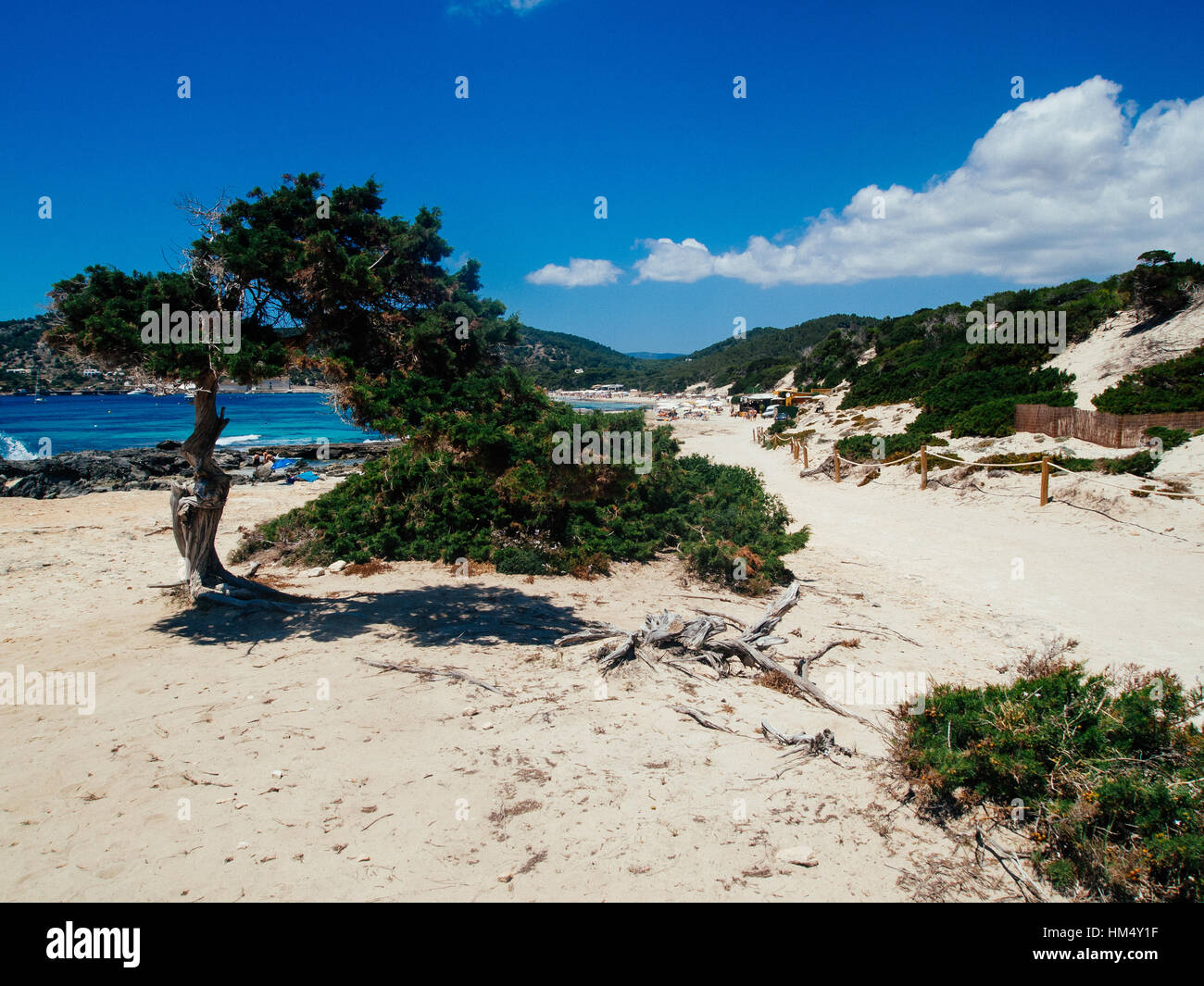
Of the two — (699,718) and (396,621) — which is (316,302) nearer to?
(396,621)

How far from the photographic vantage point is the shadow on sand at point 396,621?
696cm

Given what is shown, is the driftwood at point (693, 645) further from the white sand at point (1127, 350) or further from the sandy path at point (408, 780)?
the white sand at point (1127, 350)

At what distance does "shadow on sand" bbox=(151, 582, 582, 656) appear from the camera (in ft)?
22.8

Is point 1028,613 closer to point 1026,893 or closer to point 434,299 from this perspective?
point 1026,893

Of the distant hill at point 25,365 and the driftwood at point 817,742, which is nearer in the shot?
the driftwood at point 817,742

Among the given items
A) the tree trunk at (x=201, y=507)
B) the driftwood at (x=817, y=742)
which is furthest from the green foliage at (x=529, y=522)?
the driftwood at (x=817, y=742)

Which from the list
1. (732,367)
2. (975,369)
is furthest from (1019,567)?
(732,367)

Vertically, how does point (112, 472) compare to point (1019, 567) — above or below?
above

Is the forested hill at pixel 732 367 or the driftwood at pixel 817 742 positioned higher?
the forested hill at pixel 732 367

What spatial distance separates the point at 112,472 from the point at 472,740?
25.8 meters

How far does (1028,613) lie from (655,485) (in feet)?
21.6

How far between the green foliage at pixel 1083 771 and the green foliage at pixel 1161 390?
57.0 feet

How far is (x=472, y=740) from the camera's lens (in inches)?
186
